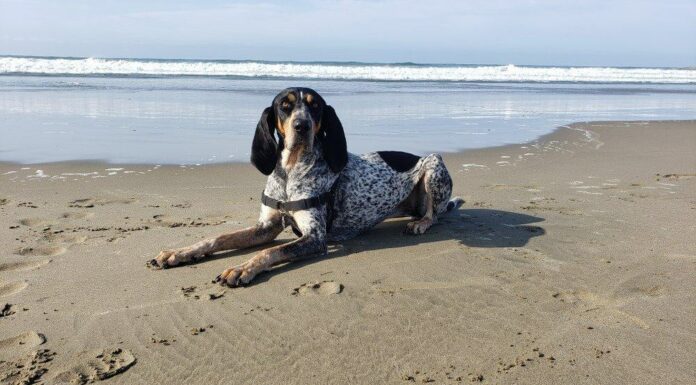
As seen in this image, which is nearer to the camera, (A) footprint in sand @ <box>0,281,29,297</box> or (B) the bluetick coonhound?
(A) footprint in sand @ <box>0,281,29,297</box>

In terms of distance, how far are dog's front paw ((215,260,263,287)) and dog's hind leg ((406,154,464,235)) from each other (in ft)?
6.47

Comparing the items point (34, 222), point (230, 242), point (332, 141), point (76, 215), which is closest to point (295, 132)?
point (332, 141)

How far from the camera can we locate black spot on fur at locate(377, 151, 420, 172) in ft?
20.9

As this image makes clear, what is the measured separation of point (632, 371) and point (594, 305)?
911 millimetres

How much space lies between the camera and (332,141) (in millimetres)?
5496

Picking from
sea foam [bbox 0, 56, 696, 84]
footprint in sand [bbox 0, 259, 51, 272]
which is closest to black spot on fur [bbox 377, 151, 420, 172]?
footprint in sand [bbox 0, 259, 51, 272]

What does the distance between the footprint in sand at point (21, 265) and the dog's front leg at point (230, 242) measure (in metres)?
0.87

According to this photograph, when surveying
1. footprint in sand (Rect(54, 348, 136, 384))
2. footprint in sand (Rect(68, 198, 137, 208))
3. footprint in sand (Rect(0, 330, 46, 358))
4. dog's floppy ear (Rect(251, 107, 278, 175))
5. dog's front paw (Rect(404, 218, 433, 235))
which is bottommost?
footprint in sand (Rect(54, 348, 136, 384))

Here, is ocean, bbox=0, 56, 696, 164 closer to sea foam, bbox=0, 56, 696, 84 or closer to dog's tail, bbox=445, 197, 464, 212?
dog's tail, bbox=445, 197, 464, 212

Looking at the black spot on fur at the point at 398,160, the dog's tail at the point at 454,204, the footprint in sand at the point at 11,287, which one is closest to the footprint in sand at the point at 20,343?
the footprint in sand at the point at 11,287

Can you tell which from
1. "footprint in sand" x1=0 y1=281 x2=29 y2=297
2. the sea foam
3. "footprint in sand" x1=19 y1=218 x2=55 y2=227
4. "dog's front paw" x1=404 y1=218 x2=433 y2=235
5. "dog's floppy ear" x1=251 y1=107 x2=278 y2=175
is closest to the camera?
"footprint in sand" x1=0 y1=281 x2=29 y2=297

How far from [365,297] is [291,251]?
97cm

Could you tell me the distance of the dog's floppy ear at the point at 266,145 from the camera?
211 inches

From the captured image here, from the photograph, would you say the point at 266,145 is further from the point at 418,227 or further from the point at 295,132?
the point at 418,227
